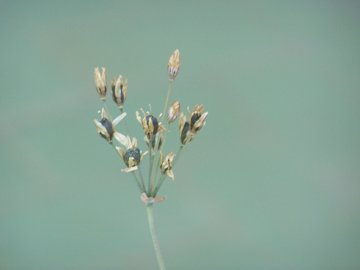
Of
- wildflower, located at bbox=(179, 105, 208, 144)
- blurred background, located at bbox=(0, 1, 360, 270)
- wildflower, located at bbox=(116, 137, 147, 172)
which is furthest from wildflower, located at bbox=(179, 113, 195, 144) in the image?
blurred background, located at bbox=(0, 1, 360, 270)

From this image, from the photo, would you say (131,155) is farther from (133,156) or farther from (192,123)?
(192,123)

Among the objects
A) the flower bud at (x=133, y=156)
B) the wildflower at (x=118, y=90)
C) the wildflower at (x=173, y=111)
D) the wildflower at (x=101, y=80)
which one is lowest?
the flower bud at (x=133, y=156)

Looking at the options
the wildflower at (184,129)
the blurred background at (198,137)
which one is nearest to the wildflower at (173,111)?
the wildflower at (184,129)

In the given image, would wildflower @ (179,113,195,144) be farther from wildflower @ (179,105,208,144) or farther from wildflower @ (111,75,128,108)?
wildflower @ (111,75,128,108)

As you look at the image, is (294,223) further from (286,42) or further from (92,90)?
(92,90)

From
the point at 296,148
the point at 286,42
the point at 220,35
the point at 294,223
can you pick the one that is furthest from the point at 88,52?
the point at 294,223

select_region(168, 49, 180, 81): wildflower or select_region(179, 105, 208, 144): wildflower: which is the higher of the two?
select_region(168, 49, 180, 81): wildflower

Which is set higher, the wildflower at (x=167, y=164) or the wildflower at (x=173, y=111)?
the wildflower at (x=173, y=111)

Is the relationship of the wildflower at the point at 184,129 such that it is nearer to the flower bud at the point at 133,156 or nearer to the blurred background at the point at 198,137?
the flower bud at the point at 133,156
